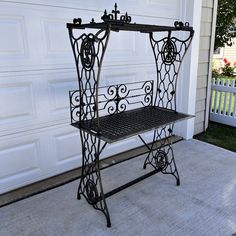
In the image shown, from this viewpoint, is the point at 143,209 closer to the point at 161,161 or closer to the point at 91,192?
the point at 91,192

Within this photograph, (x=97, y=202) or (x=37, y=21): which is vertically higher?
(x=37, y=21)

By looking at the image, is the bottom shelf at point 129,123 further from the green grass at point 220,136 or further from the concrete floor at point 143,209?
the green grass at point 220,136

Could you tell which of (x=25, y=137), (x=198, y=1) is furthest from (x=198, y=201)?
(x=198, y=1)

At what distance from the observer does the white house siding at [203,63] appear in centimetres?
296

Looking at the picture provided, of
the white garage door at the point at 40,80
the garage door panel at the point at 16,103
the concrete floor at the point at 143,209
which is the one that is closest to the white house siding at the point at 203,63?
the white garage door at the point at 40,80

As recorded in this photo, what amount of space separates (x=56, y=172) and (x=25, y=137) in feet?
1.62

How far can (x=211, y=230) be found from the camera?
167cm

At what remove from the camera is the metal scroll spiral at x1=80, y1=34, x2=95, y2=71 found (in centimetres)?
149

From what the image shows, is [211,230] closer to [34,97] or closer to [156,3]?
[34,97]

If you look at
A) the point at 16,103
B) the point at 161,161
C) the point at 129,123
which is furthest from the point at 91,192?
the point at 16,103

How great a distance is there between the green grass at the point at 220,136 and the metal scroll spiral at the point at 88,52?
2.17m

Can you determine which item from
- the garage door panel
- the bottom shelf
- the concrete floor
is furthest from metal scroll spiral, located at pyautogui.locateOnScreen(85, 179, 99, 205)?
the garage door panel

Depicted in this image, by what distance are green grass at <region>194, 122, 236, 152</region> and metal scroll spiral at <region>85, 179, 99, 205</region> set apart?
6.14ft

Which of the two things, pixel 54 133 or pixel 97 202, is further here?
pixel 54 133
